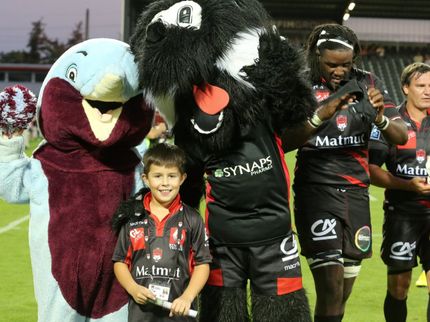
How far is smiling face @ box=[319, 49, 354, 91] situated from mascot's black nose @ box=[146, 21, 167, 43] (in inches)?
46.7

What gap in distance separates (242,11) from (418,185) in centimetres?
178

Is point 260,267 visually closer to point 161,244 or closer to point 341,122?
point 161,244

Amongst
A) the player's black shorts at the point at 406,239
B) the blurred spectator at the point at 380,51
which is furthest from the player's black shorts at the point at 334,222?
the blurred spectator at the point at 380,51

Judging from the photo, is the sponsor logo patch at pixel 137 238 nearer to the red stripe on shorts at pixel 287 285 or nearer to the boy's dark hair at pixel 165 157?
the boy's dark hair at pixel 165 157

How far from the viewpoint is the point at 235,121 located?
3123 mm

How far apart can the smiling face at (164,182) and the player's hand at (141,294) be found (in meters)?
0.37

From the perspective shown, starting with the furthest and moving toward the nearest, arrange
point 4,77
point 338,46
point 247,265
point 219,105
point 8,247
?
point 4,77, point 8,247, point 338,46, point 247,265, point 219,105

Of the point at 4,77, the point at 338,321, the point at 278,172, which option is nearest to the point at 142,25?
the point at 278,172

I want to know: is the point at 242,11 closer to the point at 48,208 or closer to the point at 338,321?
the point at 48,208

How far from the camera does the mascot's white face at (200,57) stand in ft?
9.81

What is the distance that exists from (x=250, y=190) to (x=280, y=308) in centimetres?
51

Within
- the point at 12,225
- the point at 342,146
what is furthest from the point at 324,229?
the point at 12,225

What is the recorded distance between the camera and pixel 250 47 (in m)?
3.09

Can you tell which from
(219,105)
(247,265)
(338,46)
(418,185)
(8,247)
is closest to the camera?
(219,105)
